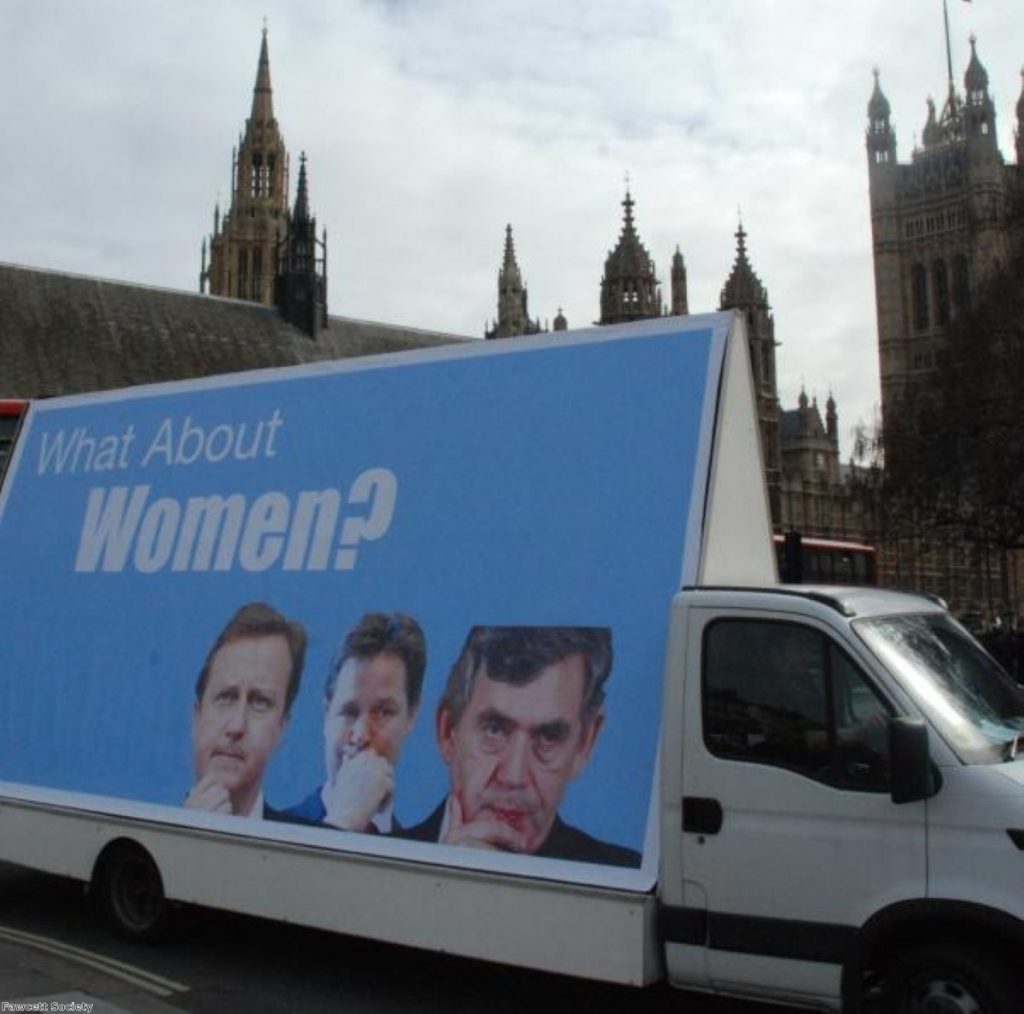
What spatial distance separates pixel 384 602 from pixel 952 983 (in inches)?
128

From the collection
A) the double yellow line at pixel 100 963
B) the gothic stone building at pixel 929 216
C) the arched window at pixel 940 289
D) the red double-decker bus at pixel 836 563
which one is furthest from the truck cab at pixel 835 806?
the arched window at pixel 940 289

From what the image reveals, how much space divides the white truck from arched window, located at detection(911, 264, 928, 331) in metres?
96.2

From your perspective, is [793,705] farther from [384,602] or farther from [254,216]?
[254,216]

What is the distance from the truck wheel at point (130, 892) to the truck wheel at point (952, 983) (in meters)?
4.32

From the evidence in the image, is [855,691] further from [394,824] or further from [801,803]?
[394,824]

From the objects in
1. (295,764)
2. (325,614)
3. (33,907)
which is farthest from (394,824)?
(33,907)

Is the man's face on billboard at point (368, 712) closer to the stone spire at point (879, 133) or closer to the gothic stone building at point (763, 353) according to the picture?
the gothic stone building at point (763, 353)

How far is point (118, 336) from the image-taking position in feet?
138

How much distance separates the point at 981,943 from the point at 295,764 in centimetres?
350

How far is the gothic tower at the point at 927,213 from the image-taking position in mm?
92750

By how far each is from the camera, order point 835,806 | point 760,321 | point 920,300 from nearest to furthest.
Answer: point 835,806 < point 760,321 < point 920,300

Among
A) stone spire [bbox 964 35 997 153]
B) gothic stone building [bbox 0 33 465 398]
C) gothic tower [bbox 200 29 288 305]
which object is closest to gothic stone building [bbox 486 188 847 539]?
gothic stone building [bbox 0 33 465 398]

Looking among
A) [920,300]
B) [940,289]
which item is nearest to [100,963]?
[940,289]

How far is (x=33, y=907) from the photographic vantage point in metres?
8.14
